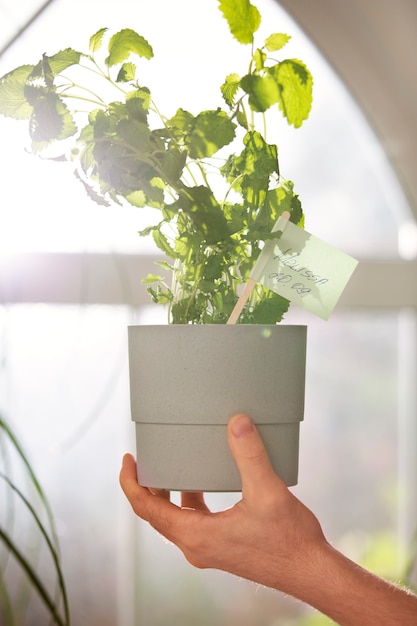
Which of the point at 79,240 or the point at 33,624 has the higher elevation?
the point at 79,240

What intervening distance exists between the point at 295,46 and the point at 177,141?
160 cm

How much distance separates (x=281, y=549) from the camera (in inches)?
29.0

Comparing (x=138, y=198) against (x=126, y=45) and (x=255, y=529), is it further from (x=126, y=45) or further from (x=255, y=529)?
(x=255, y=529)

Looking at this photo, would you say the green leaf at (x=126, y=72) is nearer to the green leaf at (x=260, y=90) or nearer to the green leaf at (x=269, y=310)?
the green leaf at (x=260, y=90)

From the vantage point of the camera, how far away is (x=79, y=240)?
7.14 feet

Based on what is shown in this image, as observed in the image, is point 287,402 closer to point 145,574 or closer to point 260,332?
point 260,332

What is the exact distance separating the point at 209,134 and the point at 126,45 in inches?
5.6

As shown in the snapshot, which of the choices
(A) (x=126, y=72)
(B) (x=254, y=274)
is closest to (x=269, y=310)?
(B) (x=254, y=274)

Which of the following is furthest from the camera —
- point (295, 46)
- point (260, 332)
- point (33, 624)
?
point (295, 46)

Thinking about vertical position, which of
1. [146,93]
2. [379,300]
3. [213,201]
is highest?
[146,93]

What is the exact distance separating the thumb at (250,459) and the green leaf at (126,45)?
401mm

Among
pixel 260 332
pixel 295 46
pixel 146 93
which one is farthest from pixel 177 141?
pixel 295 46

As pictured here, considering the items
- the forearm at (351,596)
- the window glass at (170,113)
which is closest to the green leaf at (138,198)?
the forearm at (351,596)

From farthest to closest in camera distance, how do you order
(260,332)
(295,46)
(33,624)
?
1. (295,46)
2. (33,624)
3. (260,332)
